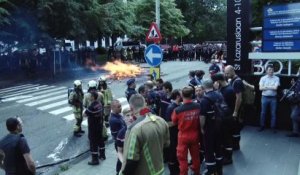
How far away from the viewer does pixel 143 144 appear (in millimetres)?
4562

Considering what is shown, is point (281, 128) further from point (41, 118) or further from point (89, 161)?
point (41, 118)

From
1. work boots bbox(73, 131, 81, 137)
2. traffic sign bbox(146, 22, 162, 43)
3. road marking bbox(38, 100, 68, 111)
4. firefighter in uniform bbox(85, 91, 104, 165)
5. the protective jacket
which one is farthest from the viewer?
road marking bbox(38, 100, 68, 111)

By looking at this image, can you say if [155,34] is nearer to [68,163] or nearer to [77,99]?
[77,99]

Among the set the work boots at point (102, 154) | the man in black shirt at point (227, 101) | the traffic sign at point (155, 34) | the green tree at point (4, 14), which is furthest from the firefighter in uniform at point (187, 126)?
the green tree at point (4, 14)

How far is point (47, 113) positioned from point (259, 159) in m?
8.89

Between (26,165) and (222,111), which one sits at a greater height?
(222,111)

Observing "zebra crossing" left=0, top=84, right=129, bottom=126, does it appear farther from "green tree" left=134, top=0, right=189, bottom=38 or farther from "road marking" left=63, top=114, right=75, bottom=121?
"green tree" left=134, top=0, right=189, bottom=38

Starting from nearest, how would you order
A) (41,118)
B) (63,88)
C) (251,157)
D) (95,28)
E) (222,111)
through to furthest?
(222,111)
(251,157)
(41,118)
(63,88)
(95,28)

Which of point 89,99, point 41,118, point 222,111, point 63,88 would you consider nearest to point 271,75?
point 222,111

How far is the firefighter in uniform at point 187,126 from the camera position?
6.90m

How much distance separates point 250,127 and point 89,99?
Answer: 15.8 feet

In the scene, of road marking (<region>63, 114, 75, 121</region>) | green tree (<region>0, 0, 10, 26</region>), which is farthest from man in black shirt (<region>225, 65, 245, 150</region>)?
green tree (<region>0, 0, 10, 26</region>)

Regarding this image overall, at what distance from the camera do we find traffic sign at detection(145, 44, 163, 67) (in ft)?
38.9

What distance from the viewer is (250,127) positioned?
1138cm
